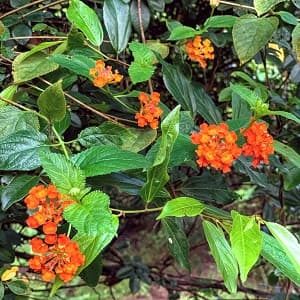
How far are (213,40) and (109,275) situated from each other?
0.88 meters

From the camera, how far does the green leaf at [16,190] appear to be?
622 millimetres

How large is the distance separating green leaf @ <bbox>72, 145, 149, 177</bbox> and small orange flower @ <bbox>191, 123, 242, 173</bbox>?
7 cm

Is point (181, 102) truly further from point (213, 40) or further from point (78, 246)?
point (78, 246)

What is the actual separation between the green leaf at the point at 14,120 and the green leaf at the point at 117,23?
0.65ft

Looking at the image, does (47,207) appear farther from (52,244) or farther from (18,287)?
(18,287)

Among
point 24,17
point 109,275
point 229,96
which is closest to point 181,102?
point 229,96

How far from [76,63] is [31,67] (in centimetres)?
7

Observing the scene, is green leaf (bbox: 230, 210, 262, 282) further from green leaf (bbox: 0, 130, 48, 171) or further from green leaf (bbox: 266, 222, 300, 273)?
green leaf (bbox: 0, 130, 48, 171)

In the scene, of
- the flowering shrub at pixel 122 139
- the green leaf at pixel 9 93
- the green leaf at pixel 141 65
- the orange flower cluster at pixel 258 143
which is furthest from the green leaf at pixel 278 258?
the green leaf at pixel 9 93

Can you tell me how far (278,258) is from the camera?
56cm

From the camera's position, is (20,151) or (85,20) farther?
(85,20)

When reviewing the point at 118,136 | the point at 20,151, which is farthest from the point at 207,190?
the point at 20,151

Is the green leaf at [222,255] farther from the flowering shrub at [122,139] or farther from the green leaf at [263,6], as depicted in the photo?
the green leaf at [263,6]

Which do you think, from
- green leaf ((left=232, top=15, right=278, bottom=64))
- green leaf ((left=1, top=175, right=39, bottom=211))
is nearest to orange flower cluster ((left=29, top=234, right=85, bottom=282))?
green leaf ((left=1, top=175, right=39, bottom=211))
